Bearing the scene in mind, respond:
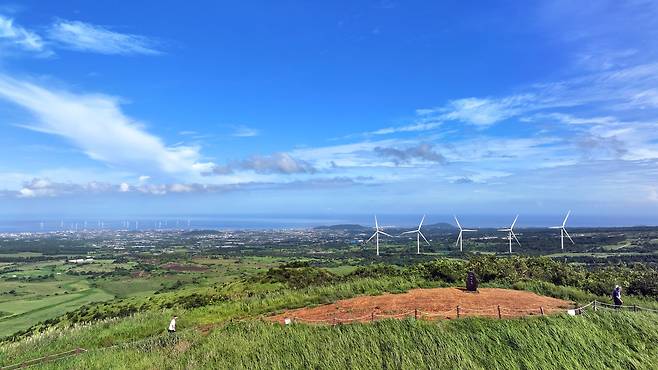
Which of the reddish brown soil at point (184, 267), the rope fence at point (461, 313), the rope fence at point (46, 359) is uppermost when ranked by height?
the rope fence at point (461, 313)

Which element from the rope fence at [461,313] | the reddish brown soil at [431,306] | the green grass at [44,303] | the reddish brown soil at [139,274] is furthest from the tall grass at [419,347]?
the reddish brown soil at [139,274]

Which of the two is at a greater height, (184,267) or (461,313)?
(461,313)

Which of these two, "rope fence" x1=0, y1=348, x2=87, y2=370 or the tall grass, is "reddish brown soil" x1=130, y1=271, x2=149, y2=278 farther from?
the tall grass

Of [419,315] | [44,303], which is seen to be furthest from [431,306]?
[44,303]

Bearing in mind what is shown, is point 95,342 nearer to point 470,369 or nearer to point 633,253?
point 470,369

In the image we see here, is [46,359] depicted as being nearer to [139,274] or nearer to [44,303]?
[44,303]

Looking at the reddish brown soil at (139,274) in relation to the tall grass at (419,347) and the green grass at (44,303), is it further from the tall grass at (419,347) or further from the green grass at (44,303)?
the tall grass at (419,347)
